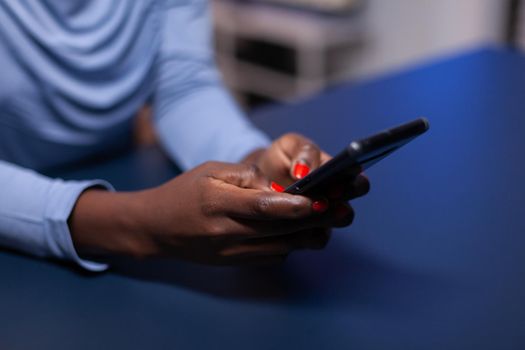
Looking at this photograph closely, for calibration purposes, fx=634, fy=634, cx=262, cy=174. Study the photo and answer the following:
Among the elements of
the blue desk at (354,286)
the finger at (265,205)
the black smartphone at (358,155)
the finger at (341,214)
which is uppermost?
the black smartphone at (358,155)

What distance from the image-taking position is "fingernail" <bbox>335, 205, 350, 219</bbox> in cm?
54

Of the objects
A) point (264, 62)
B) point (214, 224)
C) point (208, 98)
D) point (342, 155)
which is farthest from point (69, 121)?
point (264, 62)

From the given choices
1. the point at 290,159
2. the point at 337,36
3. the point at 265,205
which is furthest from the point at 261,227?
the point at 337,36

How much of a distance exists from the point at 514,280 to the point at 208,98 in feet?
1.50

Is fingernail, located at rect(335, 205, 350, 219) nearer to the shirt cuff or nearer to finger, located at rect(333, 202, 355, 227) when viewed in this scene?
finger, located at rect(333, 202, 355, 227)

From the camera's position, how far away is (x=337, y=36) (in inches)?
85.4

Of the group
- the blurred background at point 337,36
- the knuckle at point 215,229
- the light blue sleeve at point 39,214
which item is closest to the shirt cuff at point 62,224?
the light blue sleeve at point 39,214

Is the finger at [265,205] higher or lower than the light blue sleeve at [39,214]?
higher

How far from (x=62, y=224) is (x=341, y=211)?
0.84ft

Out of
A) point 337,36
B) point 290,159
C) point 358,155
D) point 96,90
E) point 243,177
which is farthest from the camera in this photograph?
point 337,36

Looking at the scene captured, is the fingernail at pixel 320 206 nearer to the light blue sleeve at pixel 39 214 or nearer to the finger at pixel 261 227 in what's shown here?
the finger at pixel 261 227

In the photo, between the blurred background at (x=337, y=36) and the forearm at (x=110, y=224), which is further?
the blurred background at (x=337, y=36)

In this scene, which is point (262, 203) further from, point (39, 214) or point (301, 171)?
point (39, 214)

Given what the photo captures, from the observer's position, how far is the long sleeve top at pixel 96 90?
706 mm
